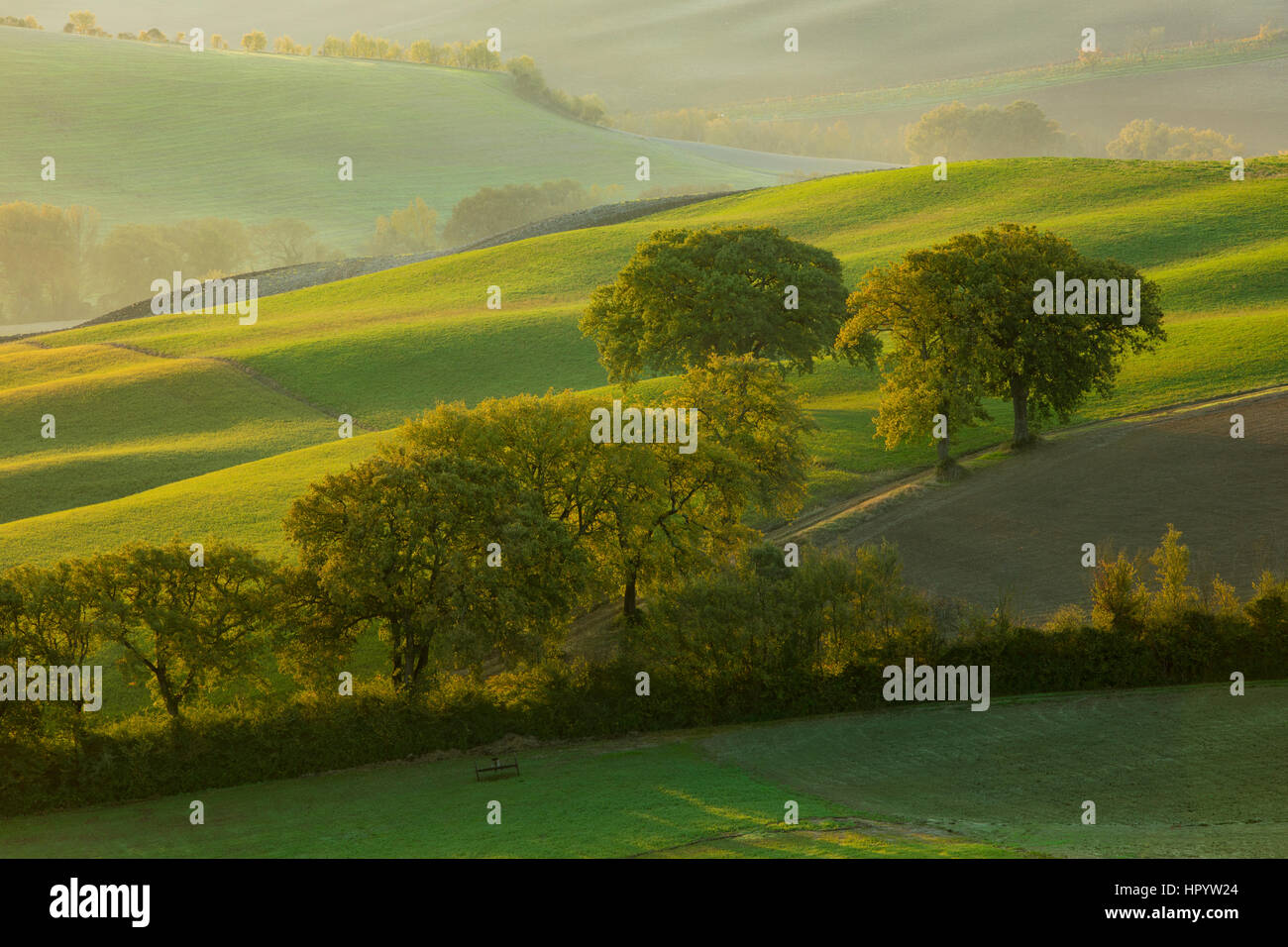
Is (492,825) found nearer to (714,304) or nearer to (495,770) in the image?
(495,770)

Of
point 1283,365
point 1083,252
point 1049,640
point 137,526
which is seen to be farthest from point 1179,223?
point 137,526

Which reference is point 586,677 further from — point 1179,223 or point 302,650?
point 1179,223

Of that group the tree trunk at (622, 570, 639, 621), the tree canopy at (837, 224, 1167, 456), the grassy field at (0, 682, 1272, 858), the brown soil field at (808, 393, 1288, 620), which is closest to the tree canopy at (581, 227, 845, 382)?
the tree canopy at (837, 224, 1167, 456)

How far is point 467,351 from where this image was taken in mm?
95125

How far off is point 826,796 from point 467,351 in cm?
7006

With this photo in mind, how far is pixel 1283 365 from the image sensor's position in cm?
6756

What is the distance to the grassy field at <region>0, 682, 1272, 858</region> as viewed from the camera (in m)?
25.8

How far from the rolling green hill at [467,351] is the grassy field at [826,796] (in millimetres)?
22475

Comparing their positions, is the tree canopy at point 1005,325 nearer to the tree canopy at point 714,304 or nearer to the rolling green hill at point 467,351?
the rolling green hill at point 467,351

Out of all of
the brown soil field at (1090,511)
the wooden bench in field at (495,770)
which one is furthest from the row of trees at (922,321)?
the wooden bench in field at (495,770)

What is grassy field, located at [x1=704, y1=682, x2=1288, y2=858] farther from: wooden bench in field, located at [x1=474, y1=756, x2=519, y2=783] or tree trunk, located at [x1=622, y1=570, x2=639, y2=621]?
tree trunk, located at [x1=622, y1=570, x2=639, y2=621]

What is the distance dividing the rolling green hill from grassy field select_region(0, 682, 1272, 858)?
22475 mm

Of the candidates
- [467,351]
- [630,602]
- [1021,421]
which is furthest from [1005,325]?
[467,351]

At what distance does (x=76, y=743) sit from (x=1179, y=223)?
9927 centimetres
